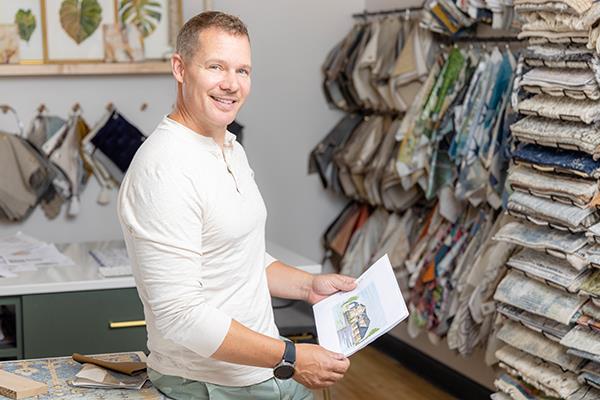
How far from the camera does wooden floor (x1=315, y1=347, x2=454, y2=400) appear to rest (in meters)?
3.98

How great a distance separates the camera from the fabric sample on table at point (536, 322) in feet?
8.71

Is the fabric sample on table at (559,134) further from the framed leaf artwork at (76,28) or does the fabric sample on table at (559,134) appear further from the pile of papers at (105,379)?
the framed leaf artwork at (76,28)

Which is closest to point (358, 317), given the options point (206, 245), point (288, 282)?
point (288, 282)

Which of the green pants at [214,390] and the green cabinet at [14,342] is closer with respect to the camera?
the green pants at [214,390]

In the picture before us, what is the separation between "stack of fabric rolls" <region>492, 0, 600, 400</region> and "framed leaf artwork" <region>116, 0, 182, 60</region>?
1.97 metres

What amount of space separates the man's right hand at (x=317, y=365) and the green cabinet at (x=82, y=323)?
1220 mm

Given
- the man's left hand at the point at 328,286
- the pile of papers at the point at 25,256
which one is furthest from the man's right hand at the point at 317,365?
the pile of papers at the point at 25,256

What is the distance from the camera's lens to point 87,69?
4160 mm

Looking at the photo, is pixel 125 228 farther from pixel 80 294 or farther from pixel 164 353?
pixel 80 294

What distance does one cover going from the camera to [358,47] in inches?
176

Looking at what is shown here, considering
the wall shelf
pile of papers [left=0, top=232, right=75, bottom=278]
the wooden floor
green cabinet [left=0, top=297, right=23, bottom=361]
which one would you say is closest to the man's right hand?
green cabinet [left=0, top=297, right=23, bottom=361]

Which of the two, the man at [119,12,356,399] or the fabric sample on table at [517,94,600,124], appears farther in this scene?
the fabric sample on table at [517,94,600,124]

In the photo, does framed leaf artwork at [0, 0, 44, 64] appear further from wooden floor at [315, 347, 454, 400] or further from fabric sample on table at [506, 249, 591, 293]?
fabric sample on table at [506, 249, 591, 293]

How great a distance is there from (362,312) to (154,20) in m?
2.67
